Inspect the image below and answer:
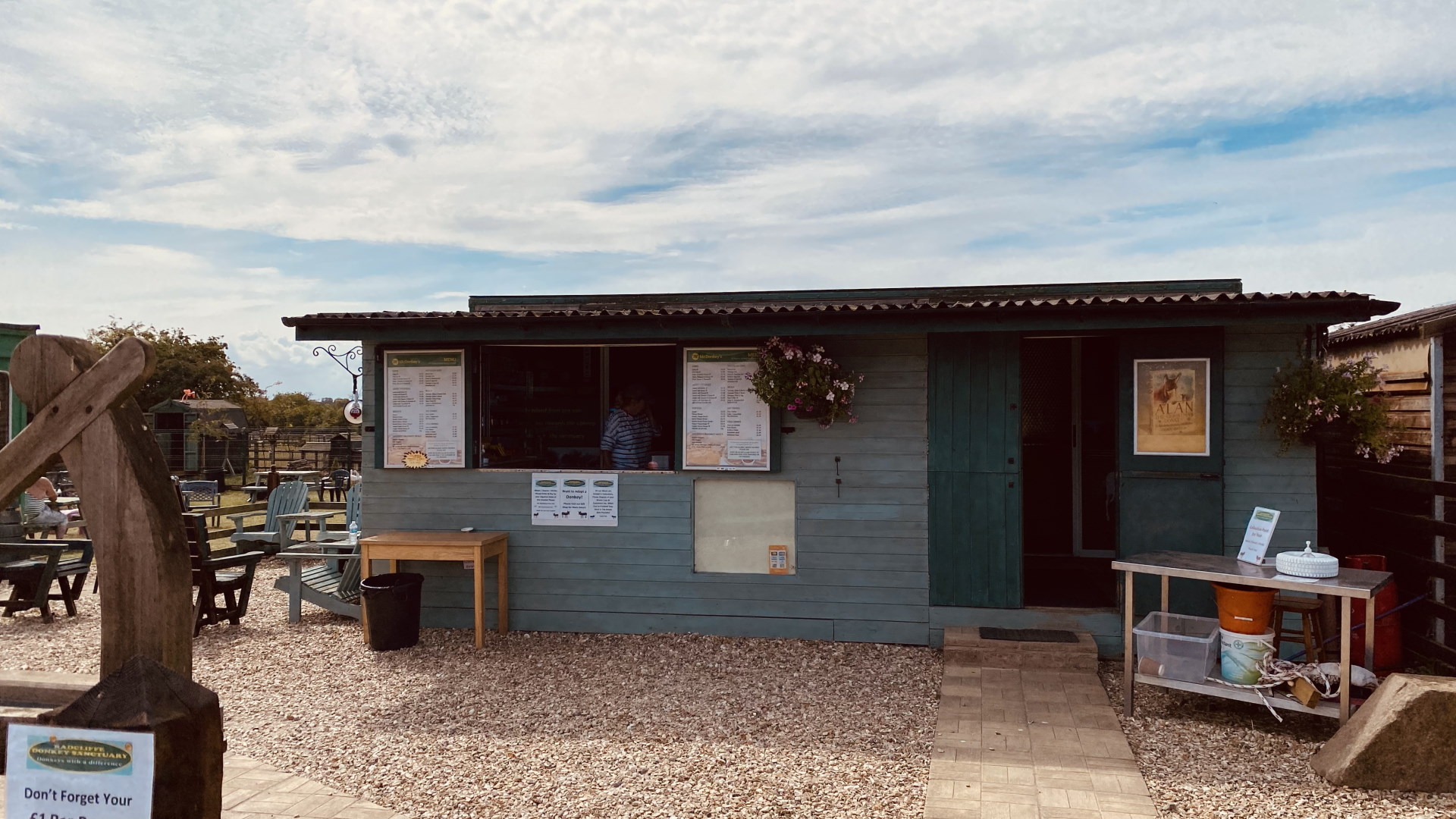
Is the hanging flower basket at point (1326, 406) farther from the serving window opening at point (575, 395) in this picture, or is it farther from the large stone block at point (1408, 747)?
the serving window opening at point (575, 395)

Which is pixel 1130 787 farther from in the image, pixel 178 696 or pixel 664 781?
pixel 178 696

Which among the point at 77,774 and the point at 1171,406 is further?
the point at 1171,406

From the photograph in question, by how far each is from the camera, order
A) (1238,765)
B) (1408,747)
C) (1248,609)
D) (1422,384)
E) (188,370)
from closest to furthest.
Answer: (1408,747), (1238,765), (1248,609), (1422,384), (188,370)

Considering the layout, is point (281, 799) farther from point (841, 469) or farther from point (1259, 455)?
point (1259, 455)

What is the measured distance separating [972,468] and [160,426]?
80.3ft

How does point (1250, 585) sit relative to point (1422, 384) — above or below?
below

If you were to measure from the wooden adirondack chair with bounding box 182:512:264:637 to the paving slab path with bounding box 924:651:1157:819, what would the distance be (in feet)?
19.3

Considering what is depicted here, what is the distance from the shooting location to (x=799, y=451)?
278 inches

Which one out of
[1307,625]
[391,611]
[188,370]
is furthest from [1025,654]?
[188,370]

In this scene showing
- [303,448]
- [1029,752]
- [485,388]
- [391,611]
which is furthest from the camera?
[303,448]

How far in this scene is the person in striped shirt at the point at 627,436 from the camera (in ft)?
25.1

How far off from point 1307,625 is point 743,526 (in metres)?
3.69

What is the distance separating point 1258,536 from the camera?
205 inches

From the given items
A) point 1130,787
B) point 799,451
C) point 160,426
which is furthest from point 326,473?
point 1130,787
